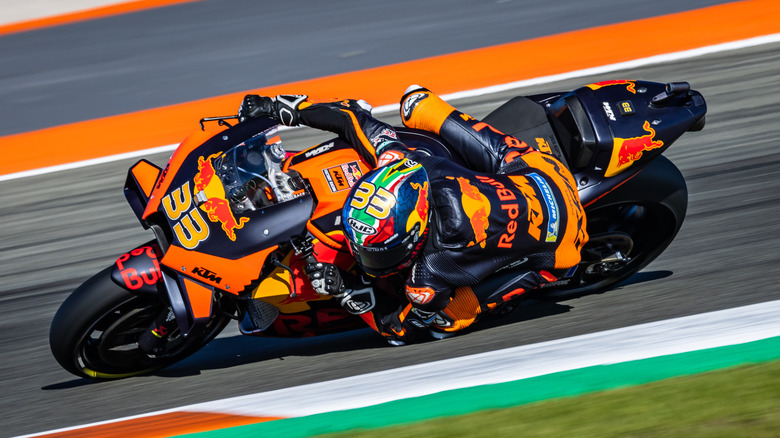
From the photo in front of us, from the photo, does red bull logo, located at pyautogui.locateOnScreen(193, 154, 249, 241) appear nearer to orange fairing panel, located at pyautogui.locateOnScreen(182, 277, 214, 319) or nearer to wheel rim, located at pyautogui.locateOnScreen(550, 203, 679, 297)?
orange fairing panel, located at pyautogui.locateOnScreen(182, 277, 214, 319)

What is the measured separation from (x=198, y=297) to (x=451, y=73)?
594cm

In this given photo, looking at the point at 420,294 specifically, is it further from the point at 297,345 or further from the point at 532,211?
the point at 297,345

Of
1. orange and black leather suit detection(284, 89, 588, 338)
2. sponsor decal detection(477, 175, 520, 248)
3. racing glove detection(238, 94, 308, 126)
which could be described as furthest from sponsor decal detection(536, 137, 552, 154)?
racing glove detection(238, 94, 308, 126)

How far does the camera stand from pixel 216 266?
12.7 feet

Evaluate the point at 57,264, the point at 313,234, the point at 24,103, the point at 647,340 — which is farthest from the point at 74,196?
the point at 647,340

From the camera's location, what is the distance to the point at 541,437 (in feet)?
11.2

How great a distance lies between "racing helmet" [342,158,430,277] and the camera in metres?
3.57

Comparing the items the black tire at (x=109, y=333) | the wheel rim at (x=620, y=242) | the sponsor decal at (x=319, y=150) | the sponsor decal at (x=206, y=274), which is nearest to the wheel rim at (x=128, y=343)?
the black tire at (x=109, y=333)

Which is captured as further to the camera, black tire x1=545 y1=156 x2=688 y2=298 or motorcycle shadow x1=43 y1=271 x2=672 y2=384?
motorcycle shadow x1=43 y1=271 x2=672 y2=384

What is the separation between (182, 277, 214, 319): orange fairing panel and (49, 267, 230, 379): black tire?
4.7 inches

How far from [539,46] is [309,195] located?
20.9 ft

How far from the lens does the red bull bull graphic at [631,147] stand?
168 inches

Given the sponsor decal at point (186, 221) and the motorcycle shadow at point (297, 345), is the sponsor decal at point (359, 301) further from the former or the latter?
the sponsor decal at point (186, 221)

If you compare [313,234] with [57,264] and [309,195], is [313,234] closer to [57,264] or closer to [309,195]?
[309,195]
